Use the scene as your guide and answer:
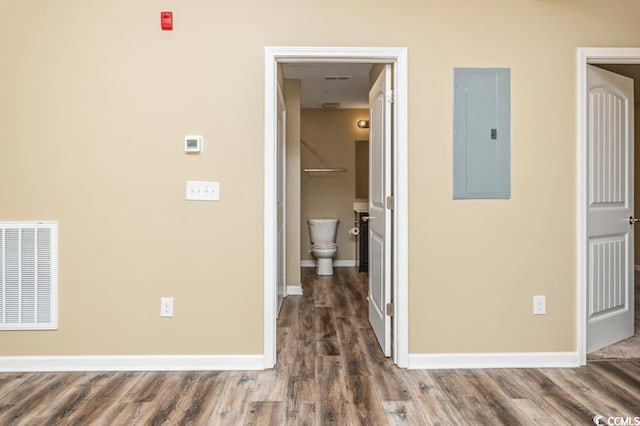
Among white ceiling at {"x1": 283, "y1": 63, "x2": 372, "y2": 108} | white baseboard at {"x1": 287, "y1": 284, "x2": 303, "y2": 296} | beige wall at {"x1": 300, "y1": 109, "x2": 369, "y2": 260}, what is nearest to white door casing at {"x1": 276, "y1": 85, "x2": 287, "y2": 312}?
white baseboard at {"x1": 287, "y1": 284, "x2": 303, "y2": 296}

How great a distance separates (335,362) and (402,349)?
44 cm

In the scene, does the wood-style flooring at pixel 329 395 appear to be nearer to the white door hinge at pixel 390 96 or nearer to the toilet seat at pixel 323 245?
the white door hinge at pixel 390 96

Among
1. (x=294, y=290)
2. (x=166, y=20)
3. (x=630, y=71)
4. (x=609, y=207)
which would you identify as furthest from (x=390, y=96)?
(x=630, y=71)

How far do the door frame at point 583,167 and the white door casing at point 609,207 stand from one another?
0.14 meters

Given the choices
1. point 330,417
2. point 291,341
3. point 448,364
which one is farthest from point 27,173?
point 448,364

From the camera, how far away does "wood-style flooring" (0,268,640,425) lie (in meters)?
2.12

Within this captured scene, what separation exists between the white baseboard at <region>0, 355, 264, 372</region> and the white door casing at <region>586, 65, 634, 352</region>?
90.4 inches

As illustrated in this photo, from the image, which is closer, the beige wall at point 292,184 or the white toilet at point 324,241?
the beige wall at point 292,184

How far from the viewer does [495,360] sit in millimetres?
2742

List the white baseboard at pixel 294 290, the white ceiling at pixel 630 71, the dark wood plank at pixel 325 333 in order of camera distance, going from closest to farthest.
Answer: the dark wood plank at pixel 325 333, the white ceiling at pixel 630 71, the white baseboard at pixel 294 290

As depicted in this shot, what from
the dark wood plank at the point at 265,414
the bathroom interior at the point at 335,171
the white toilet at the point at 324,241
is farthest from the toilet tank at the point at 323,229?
the dark wood plank at the point at 265,414

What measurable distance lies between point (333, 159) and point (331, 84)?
168 cm

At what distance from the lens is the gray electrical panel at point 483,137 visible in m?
2.73

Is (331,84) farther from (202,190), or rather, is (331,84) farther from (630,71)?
(630,71)
